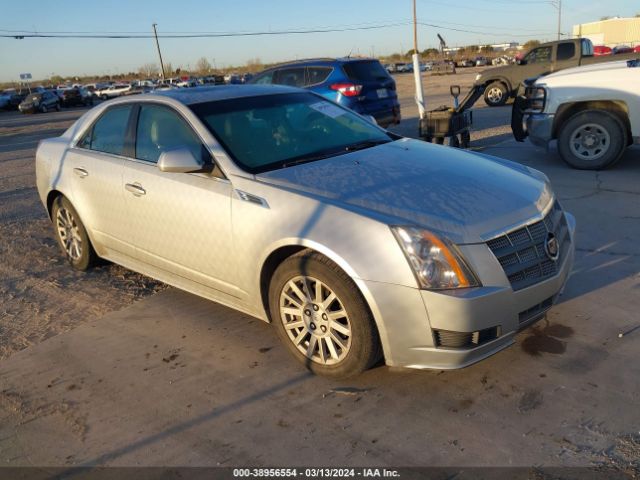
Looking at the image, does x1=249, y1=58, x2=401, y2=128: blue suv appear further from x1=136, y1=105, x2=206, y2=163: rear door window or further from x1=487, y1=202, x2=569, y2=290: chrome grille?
x1=487, y1=202, x2=569, y2=290: chrome grille

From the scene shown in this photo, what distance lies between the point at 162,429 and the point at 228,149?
176 cm

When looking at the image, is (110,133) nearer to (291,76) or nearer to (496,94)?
(291,76)

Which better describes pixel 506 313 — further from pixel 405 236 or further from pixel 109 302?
pixel 109 302

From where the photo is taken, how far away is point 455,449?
257 cm

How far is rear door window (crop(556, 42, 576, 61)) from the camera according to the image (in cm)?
1600

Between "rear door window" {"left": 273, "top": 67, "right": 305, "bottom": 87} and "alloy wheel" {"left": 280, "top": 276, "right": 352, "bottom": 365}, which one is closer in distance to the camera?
"alloy wheel" {"left": 280, "top": 276, "right": 352, "bottom": 365}

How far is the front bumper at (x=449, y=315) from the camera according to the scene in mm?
2711

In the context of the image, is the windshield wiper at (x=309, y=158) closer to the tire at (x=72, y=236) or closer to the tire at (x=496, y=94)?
the tire at (x=72, y=236)

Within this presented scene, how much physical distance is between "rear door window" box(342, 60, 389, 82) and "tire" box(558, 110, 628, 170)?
4240 mm

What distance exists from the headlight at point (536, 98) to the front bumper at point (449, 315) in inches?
222

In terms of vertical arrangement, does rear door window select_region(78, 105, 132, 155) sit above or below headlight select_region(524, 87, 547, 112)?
above

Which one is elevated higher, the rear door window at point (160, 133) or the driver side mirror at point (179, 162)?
the rear door window at point (160, 133)

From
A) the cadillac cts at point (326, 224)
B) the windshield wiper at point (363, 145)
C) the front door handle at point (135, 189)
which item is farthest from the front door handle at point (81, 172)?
the windshield wiper at point (363, 145)

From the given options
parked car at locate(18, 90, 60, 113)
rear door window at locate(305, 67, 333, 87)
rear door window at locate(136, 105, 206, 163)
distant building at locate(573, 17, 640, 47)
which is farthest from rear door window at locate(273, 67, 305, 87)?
distant building at locate(573, 17, 640, 47)
